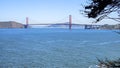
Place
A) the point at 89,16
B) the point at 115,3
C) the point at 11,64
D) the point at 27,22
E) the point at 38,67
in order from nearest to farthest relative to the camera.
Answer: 1. the point at 115,3
2. the point at 89,16
3. the point at 38,67
4. the point at 11,64
5. the point at 27,22

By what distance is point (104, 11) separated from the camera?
5.98 m

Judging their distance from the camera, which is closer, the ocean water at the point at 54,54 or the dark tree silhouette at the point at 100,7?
the dark tree silhouette at the point at 100,7

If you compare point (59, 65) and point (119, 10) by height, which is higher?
point (119, 10)

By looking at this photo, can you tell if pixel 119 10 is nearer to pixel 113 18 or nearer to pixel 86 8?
pixel 113 18

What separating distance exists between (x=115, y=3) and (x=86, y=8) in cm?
67

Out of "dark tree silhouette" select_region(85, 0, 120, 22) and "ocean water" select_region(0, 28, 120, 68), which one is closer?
"dark tree silhouette" select_region(85, 0, 120, 22)

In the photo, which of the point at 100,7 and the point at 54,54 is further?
the point at 54,54

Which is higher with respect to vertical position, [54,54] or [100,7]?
[100,7]

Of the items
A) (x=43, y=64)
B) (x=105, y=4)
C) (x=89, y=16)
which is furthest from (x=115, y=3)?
(x=43, y=64)

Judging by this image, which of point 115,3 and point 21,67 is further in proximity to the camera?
point 21,67

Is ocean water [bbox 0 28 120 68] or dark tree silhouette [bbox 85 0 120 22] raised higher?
dark tree silhouette [bbox 85 0 120 22]

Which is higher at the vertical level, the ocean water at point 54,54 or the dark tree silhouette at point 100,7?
the dark tree silhouette at point 100,7

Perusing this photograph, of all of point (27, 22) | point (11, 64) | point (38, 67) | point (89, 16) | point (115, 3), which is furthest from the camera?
point (27, 22)

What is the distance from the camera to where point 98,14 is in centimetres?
604
